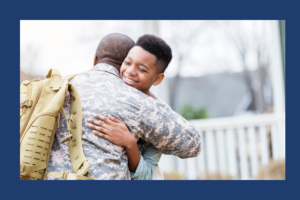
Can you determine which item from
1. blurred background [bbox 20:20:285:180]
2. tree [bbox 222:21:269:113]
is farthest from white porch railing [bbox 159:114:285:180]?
tree [bbox 222:21:269:113]

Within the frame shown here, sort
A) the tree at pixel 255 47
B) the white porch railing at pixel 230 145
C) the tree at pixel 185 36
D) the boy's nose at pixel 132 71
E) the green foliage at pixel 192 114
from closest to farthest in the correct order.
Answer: the boy's nose at pixel 132 71 → the white porch railing at pixel 230 145 → the green foliage at pixel 192 114 → the tree at pixel 185 36 → the tree at pixel 255 47

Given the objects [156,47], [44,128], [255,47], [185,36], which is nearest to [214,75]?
[255,47]

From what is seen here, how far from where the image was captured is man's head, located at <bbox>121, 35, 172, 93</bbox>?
1571 millimetres

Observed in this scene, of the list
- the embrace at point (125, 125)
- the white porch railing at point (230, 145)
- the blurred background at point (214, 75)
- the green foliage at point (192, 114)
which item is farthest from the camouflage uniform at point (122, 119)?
the green foliage at point (192, 114)

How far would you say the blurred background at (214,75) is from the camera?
16.0 feet

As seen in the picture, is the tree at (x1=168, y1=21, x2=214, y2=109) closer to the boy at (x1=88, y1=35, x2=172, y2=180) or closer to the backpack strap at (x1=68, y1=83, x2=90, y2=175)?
the boy at (x1=88, y1=35, x2=172, y2=180)

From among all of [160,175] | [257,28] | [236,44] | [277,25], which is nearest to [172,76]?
[236,44]

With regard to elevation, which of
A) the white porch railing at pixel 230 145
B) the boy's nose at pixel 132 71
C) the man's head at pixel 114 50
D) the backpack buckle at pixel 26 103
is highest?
the man's head at pixel 114 50

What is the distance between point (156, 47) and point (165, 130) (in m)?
0.43

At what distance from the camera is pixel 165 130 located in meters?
1.43

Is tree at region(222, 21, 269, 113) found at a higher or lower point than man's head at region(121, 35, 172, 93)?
higher

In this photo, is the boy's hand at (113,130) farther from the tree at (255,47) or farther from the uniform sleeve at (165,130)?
the tree at (255,47)

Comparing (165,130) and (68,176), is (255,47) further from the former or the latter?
(68,176)

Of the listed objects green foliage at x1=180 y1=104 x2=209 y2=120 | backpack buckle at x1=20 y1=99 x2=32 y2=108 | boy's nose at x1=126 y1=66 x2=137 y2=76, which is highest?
boy's nose at x1=126 y1=66 x2=137 y2=76
